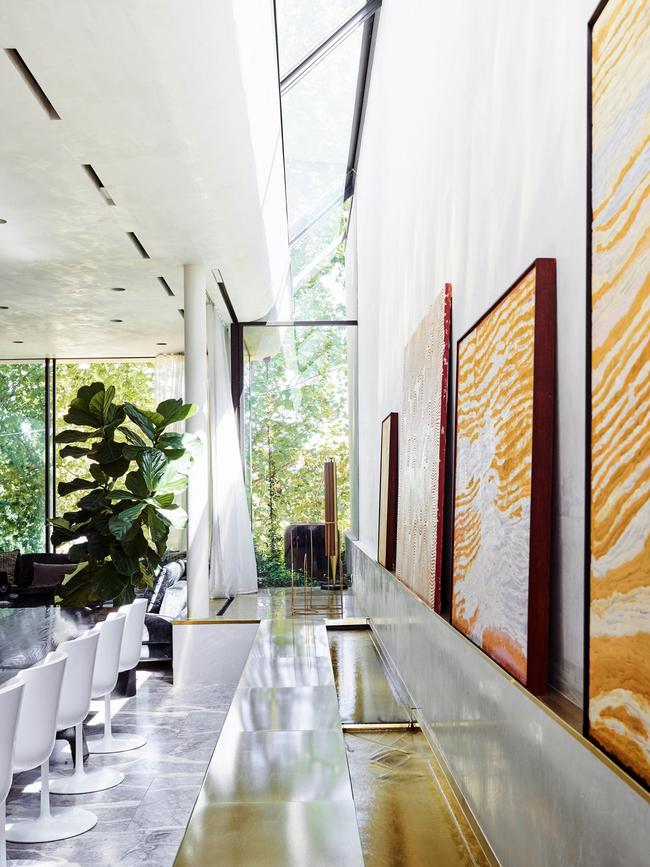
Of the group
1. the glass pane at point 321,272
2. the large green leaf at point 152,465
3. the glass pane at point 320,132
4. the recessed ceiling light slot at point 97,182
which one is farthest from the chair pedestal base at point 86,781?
the glass pane at point 321,272

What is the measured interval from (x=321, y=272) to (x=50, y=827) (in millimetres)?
8311

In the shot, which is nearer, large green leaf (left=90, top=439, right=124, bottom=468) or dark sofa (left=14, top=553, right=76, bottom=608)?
large green leaf (left=90, top=439, right=124, bottom=468)

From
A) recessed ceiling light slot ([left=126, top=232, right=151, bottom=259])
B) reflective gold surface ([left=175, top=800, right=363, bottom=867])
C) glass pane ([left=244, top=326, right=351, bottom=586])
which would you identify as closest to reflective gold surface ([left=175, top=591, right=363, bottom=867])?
reflective gold surface ([left=175, top=800, right=363, bottom=867])

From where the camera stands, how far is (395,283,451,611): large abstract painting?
3366 millimetres

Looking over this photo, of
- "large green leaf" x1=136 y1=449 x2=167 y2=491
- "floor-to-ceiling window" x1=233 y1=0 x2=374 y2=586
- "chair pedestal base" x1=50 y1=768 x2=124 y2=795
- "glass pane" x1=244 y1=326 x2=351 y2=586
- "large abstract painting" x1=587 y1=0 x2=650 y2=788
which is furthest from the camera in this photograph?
"glass pane" x1=244 y1=326 x2=351 y2=586

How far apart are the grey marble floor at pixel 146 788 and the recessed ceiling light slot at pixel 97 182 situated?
139 inches

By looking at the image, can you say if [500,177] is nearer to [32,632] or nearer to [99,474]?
[32,632]

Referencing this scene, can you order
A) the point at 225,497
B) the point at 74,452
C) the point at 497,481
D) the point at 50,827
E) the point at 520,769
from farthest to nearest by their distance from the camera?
the point at 225,497 < the point at 74,452 < the point at 50,827 < the point at 497,481 < the point at 520,769

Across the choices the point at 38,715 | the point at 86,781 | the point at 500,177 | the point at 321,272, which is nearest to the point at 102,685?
the point at 86,781

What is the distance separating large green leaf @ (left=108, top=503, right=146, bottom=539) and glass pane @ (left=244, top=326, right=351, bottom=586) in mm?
3468

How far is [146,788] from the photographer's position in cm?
460

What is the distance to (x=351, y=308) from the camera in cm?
1108

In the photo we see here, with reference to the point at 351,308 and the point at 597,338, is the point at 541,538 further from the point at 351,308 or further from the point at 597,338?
the point at 351,308

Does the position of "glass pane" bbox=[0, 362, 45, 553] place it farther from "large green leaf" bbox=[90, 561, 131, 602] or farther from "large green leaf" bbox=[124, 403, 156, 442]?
"large green leaf" bbox=[124, 403, 156, 442]
